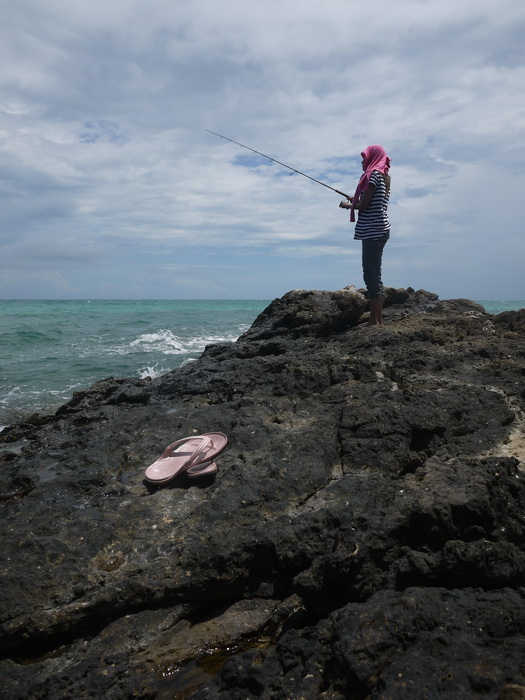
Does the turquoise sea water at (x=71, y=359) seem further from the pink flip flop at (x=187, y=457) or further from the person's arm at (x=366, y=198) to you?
the person's arm at (x=366, y=198)

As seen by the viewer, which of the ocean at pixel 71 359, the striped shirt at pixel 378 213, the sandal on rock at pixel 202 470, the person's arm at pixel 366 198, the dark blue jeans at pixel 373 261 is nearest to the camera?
the sandal on rock at pixel 202 470

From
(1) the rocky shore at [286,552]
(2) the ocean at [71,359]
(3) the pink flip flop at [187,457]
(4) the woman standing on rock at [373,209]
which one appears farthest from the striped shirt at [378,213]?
(2) the ocean at [71,359]

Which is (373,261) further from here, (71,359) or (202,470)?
(71,359)

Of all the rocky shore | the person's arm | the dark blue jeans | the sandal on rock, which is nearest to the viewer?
the rocky shore

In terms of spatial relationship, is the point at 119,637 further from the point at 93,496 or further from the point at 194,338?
the point at 194,338

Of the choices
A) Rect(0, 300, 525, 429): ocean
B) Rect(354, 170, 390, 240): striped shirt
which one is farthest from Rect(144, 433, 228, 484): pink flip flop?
Rect(0, 300, 525, 429): ocean

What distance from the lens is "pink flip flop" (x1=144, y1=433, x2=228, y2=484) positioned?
3674 millimetres

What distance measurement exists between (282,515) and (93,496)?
4.24 ft

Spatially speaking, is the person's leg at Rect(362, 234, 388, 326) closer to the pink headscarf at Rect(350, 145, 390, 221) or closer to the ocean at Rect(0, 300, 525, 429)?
the pink headscarf at Rect(350, 145, 390, 221)

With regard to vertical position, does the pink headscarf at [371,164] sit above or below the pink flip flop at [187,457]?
above

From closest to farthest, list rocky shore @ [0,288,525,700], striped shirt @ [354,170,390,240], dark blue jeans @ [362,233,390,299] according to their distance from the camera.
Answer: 1. rocky shore @ [0,288,525,700]
2. striped shirt @ [354,170,390,240]
3. dark blue jeans @ [362,233,390,299]

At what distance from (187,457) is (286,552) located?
120 centimetres

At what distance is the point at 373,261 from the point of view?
23.0 ft

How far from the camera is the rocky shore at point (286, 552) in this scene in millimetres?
2018
